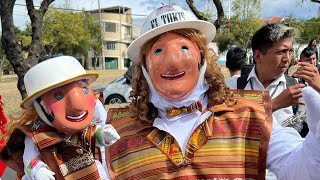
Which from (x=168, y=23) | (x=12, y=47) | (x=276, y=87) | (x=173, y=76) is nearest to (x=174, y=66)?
(x=173, y=76)

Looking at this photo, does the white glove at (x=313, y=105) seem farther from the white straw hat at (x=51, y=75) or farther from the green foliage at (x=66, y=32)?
the green foliage at (x=66, y=32)

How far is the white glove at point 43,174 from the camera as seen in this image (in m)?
1.97

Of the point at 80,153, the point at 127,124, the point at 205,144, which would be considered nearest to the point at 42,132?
the point at 80,153

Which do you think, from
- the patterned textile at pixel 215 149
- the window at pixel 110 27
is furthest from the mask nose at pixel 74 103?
the window at pixel 110 27

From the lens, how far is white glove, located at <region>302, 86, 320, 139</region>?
1.06 m

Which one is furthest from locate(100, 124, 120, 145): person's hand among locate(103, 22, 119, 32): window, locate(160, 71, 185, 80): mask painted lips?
locate(103, 22, 119, 32): window

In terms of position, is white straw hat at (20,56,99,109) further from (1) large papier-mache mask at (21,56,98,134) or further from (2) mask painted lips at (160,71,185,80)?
(2) mask painted lips at (160,71,185,80)

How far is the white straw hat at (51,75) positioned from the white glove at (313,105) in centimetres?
139

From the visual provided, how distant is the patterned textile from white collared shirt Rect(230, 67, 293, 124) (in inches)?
36.2

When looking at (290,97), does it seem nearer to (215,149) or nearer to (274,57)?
(274,57)

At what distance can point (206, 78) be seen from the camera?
172 cm

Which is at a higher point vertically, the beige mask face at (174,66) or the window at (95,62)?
the beige mask face at (174,66)

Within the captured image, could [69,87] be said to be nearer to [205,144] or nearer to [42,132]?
[42,132]

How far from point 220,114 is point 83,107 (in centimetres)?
Answer: 84
